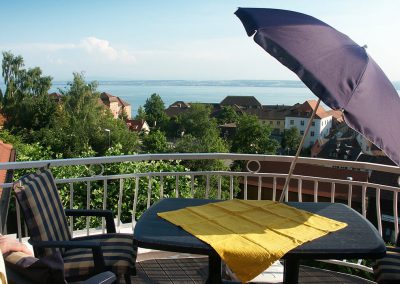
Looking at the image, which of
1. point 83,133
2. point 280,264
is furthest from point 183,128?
point 280,264

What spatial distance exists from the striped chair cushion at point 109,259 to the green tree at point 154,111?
64839mm

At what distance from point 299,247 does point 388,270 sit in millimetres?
709

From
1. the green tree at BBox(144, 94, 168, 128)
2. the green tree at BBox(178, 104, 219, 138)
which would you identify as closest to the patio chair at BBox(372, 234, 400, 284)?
the green tree at BBox(178, 104, 219, 138)

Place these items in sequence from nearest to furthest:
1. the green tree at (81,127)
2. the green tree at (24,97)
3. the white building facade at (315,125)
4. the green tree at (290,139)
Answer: the green tree at (81,127), the green tree at (24,97), the green tree at (290,139), the white building facade at (315,125)

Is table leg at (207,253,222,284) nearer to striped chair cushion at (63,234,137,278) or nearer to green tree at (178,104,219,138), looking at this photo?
striped chair cushion at (63,234,137,278)

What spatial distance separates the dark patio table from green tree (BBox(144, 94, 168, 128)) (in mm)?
65152

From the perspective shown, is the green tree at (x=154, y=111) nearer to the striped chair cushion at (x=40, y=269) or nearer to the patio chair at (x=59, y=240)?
the patio chair at (x=59, y=240)

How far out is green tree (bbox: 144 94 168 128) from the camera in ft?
226

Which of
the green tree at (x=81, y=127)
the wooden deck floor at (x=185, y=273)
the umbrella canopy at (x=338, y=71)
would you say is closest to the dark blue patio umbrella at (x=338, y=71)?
the umbrella canopy at (x=338, y=71)

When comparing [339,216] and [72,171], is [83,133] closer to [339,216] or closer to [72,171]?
[72,171]

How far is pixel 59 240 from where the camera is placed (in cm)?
232

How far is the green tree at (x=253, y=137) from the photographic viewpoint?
42.7 metres

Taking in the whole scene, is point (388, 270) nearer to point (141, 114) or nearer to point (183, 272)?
point (183, 272)

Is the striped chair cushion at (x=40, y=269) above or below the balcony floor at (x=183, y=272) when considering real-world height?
above
